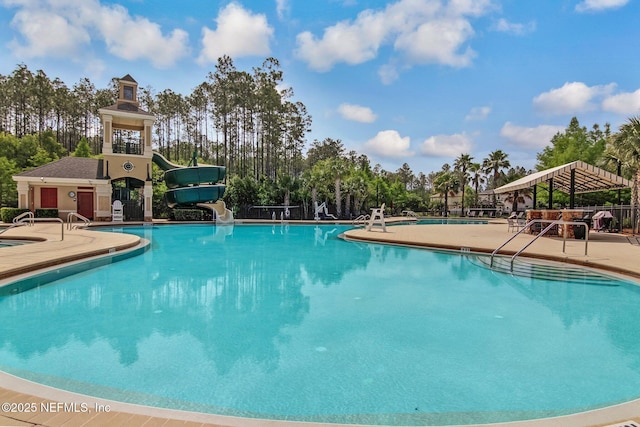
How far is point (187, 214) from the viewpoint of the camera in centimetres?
2641

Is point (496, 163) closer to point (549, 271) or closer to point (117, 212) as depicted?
point (549, 271)

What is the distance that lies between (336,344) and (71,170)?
1054 inches

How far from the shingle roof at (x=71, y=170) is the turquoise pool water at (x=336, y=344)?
66.2ft

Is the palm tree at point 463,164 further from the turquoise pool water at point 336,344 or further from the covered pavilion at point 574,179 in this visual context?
the turquoise pool water at point 336,344

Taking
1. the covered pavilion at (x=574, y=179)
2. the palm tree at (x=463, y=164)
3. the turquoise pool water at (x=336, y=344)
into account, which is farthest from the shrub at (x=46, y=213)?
the palm tree at (x=463, y=164)

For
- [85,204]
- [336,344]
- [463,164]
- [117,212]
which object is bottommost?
[336,344]

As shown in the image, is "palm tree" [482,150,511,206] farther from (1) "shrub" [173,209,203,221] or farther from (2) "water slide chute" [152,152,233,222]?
(1) "shrub" [173,209,203,221]

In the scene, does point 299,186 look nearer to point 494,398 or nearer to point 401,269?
point 401,269

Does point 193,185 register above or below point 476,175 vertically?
below

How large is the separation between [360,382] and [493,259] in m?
8.09

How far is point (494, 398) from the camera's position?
307cm

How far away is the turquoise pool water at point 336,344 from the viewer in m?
3.03

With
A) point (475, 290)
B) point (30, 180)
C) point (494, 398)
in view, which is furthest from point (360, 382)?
point (30, 180)

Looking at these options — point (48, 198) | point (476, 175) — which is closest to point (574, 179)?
point (48, 198)
